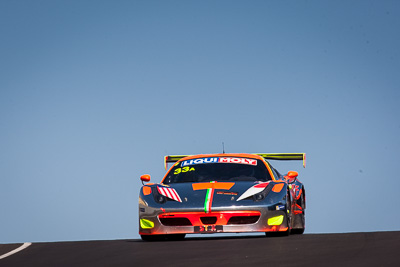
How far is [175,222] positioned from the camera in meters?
11.7

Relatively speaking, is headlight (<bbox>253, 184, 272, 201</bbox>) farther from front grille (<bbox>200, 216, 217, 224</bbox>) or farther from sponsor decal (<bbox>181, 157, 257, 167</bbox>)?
sponsor decal (<bbox>181, 157, 257, 167</bbox>)

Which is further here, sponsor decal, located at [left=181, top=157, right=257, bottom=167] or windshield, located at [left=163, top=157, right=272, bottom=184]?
sponsor decal, located at [left=181, top=157, right=257, bottom=167]

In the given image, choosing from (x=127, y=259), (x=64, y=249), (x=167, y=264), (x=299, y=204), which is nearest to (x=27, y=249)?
(x=64, y=249)

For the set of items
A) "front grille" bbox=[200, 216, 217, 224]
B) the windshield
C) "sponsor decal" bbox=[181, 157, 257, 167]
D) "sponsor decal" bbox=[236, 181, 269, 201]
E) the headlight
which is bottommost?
"front grille" bbox=[200, 216, 217, 224]

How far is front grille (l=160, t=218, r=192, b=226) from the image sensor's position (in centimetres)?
1162

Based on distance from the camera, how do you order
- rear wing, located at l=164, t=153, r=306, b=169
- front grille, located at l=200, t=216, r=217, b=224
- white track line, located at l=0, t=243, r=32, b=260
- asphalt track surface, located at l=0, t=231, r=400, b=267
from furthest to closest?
rear wing, located at l=164, t=153, r=306, b=169, front grille, located at l=200, t=216, r=217, b=224, white track line, located at l=0, t=243, r=32, b=260, asphalt track surface, located at l=0, t=231, r=400, b=267

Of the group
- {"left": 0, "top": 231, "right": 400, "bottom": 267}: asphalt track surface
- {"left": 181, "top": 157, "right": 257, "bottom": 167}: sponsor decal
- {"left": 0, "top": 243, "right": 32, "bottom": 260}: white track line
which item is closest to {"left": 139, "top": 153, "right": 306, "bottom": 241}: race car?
{"left": 181, "top": 157, "right": 257, "bottom": 167}: sponsor decal

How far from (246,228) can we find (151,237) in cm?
154

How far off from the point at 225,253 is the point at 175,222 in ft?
10.5

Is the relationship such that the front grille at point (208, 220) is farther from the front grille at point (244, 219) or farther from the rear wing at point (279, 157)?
the rear wing at point (279, 157)

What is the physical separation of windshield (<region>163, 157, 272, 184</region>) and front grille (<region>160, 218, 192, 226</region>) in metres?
1.30

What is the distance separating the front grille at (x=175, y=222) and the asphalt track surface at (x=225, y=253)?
1.02 metres

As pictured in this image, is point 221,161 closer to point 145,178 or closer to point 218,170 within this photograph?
point 218,170

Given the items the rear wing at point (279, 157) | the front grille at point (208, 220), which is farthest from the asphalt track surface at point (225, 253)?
the rear wing at point (279, 157)
